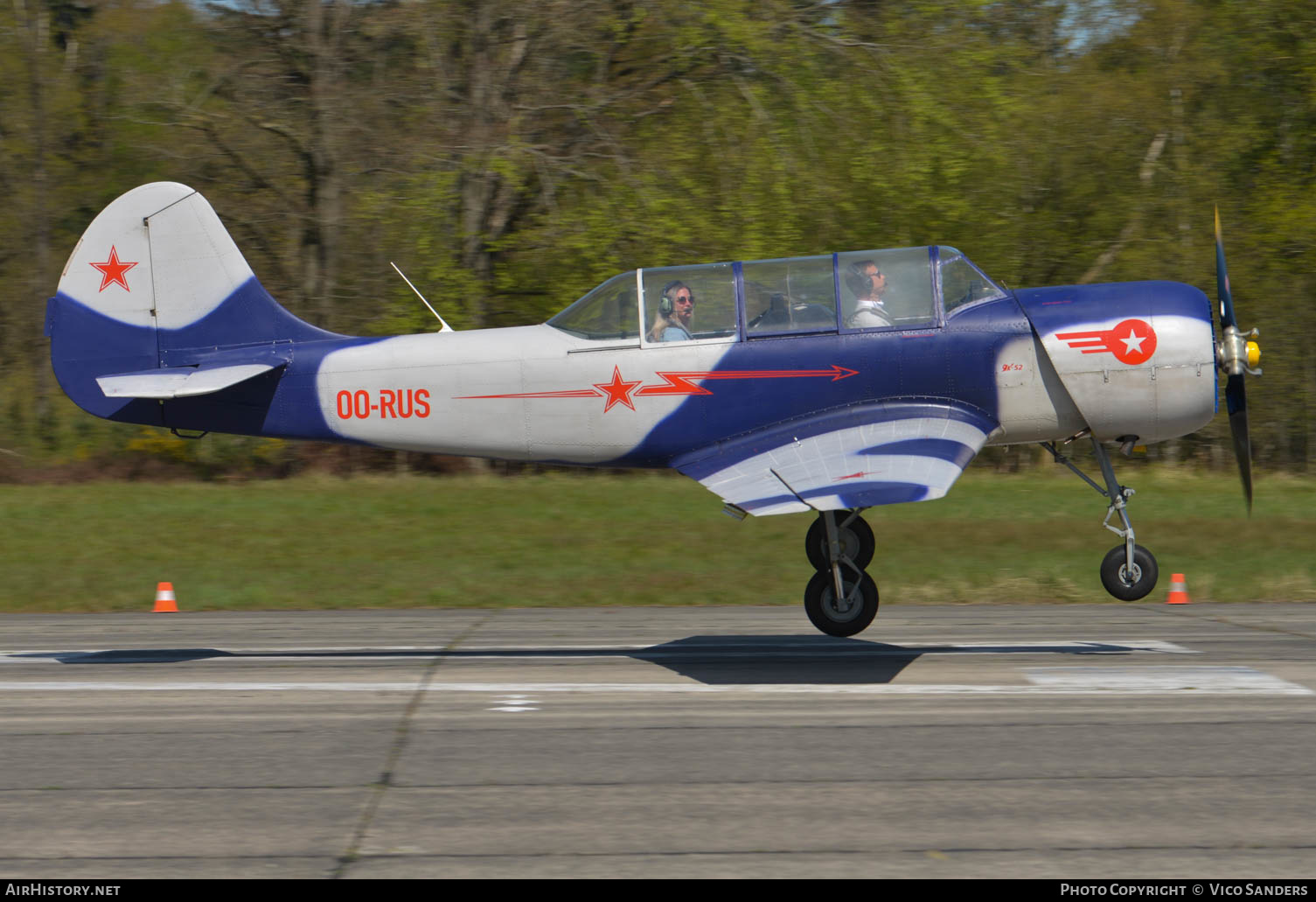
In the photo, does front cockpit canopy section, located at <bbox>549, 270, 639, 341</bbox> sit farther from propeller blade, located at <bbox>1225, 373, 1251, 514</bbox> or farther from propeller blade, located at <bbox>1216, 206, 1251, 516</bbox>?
propeller blade, located at <bbox>1225, 373, 1251, 514</bbox>

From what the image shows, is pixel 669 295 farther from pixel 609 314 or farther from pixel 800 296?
pixel 800 296

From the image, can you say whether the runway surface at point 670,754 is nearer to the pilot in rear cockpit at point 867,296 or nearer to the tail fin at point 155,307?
the tail fin at point 155,307

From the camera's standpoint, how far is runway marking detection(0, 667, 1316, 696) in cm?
911

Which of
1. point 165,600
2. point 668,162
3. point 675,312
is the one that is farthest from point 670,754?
point 668,162

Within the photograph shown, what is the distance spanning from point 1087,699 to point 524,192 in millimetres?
17646

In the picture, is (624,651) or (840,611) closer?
(840,611)

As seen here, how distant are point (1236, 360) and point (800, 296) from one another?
330 centimetres

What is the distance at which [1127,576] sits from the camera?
33.3 ft

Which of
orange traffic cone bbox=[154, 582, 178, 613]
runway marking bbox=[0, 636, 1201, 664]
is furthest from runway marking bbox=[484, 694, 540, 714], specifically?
orange traffic cone bbox=[154, 582, 178, 613]

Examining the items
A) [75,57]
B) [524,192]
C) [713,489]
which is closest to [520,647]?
[713,489]

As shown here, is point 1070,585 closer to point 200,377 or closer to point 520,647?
point 520,647

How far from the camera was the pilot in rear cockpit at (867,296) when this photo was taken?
10.4 m

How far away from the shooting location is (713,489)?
9859mm

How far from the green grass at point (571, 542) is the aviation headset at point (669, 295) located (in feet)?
19.0
